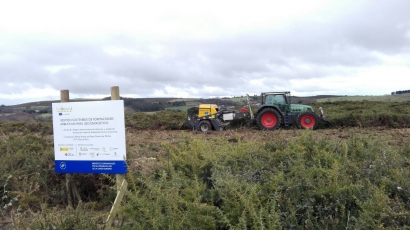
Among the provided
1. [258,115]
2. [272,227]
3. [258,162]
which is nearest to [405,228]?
[272,227]

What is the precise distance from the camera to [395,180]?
147 inches

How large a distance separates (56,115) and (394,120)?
15.3 meters

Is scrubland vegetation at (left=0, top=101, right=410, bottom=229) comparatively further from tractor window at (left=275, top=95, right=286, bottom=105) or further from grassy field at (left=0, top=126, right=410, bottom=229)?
tractor window at (left=275, top=95, right=286, bottom=105)

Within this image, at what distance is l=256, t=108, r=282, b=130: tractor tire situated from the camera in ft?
45.8

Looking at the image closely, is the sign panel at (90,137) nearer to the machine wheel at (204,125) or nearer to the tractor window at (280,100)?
the machine wheel at (204,125)

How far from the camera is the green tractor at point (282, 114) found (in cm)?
1381

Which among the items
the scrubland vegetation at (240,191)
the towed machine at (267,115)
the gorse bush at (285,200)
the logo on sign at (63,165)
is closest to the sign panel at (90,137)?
the logo on sign at (63,165)

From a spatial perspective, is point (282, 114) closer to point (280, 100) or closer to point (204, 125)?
point (280, 100)

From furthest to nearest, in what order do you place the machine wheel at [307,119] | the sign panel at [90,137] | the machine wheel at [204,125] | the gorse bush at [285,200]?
the machine wheel at [204,125] < the machine wheel at [307,119] < the sign panel at [90,137] < the gorse bush at [285,200]

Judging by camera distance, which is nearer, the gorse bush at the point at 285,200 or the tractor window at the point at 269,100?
the gorse bush at the point at 285,200

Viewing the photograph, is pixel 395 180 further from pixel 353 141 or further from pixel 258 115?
pixel 258 115

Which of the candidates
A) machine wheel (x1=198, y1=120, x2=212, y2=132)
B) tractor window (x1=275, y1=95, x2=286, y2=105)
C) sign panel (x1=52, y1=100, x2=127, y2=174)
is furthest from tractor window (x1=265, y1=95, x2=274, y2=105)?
sign panel (x1=52, y1=100, x2=127, y2=174)

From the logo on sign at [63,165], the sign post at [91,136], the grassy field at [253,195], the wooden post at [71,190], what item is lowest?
the wooden post at [71,190]

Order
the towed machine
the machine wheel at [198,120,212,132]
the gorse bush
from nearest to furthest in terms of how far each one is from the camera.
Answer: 1. the gorse bush
2. the towed machine
3. the machine wheel at [198,120,212,132]
